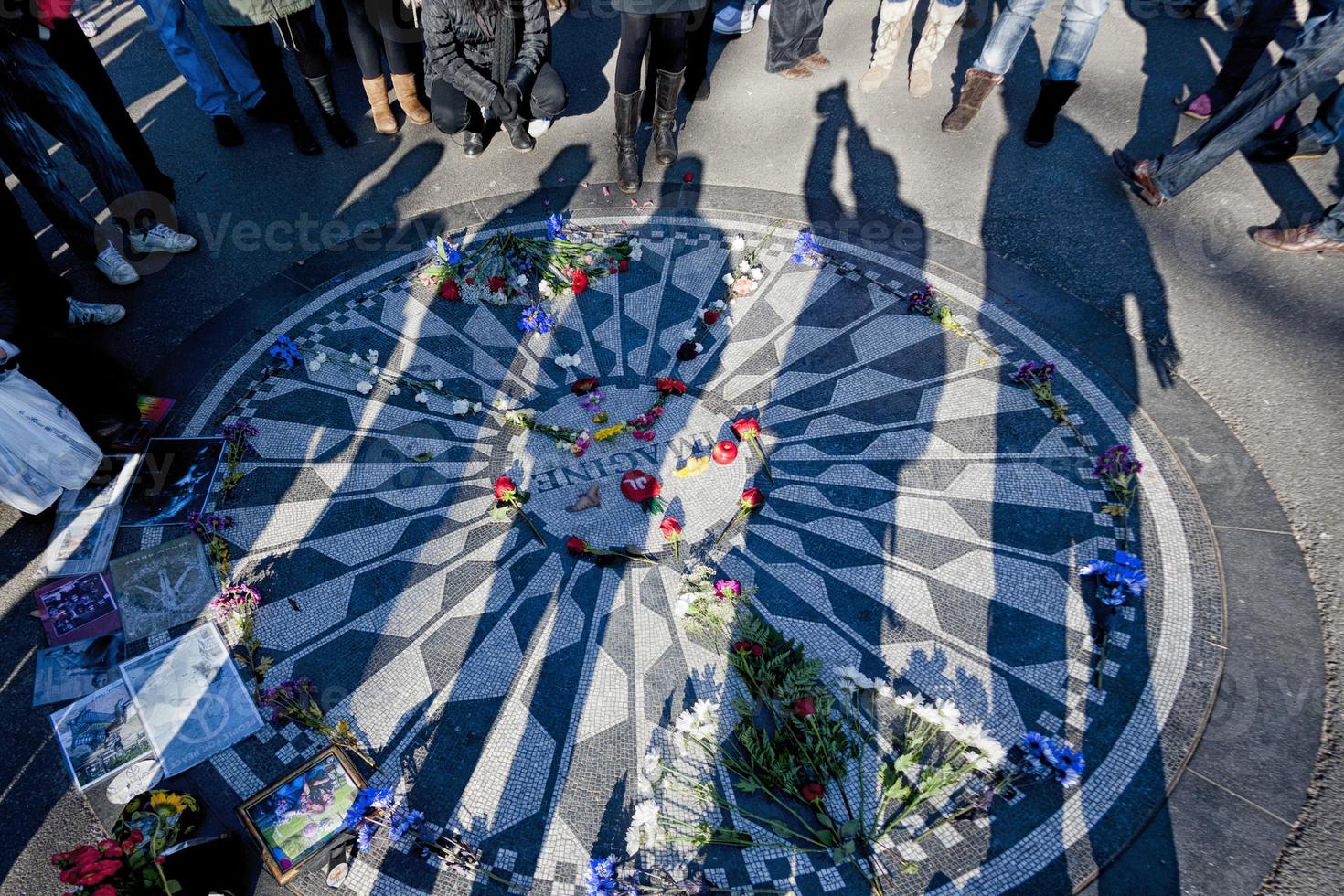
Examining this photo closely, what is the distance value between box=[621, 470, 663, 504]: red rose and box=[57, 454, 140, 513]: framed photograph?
366 cm

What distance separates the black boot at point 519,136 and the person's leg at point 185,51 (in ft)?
10.8

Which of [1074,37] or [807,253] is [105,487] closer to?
[807,253]

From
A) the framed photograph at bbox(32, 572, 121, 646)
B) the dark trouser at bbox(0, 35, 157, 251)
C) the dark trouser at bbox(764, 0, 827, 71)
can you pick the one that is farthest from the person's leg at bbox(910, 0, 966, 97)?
the framed photograph at bbox(32, 572, 121, 646)

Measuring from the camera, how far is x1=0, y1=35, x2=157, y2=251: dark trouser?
643 cm

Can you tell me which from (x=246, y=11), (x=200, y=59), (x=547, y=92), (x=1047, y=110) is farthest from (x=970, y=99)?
(x=200, y=59)

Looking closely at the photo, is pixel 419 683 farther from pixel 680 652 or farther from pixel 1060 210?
pixel 1060 210

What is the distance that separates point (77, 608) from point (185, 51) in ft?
20.5

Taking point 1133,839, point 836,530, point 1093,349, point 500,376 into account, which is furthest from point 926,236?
point 1133,839

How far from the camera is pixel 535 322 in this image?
22.2 ft

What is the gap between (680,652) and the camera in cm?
492

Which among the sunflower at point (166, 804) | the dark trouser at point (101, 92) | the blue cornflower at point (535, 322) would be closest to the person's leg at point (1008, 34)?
the blue cornflower at point (535, 322)

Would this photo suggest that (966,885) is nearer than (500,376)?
Yes

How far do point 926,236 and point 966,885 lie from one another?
5.58 metres

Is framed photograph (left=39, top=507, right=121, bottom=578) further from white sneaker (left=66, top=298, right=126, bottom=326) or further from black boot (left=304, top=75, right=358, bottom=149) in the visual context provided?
black boot (left=304, top=75, right=358, bottom=149)
